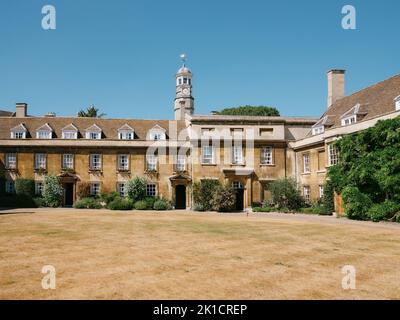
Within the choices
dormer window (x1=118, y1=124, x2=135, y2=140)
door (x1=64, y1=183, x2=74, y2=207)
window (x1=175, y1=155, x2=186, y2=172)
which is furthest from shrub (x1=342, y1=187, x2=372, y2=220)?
door (x1=64, y1=183, x2=74, y2=207)

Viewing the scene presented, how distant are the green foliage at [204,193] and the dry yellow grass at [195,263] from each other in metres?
17.0

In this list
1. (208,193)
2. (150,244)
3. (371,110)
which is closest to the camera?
(150,244)

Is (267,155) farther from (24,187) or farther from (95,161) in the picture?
(24,187)

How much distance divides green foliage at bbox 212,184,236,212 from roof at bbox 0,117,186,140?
9.54 metres

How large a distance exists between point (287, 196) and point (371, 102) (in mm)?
9860

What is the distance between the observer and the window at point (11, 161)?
36875mm

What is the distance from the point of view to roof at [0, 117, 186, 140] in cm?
3938

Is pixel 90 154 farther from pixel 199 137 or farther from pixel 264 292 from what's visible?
pixel 264 292

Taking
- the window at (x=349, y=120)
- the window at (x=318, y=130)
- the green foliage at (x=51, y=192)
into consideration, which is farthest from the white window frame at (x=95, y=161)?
the window at (x=349, y=120)

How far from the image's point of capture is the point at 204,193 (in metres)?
34.0
